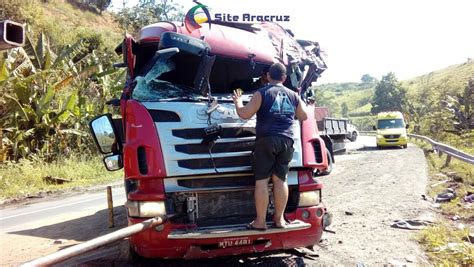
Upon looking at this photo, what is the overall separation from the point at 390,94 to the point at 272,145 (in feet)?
183

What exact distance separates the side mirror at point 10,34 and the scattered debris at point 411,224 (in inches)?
225

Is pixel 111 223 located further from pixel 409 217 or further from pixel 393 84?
pixel 393 84

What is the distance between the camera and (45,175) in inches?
595

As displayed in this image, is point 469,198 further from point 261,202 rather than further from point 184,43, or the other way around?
point 184,43

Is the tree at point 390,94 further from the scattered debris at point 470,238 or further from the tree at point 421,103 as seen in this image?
the scattered debris at point 470,238

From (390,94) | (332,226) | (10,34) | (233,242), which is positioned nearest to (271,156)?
(233,242)

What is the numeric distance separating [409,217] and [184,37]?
4626 mm

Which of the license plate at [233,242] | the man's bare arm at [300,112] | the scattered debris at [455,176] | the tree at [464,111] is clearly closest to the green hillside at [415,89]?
the tree at [464,111]

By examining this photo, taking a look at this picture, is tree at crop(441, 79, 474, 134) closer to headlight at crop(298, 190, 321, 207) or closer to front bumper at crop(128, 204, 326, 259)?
headlight at crop(298, 190, 321, 207)

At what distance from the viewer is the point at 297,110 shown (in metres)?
4.63

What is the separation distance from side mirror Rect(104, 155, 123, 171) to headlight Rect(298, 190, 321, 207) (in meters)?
2.32

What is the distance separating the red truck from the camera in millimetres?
4180

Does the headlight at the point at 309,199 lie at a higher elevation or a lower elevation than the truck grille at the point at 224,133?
lower

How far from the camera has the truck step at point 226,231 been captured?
13.1ft
